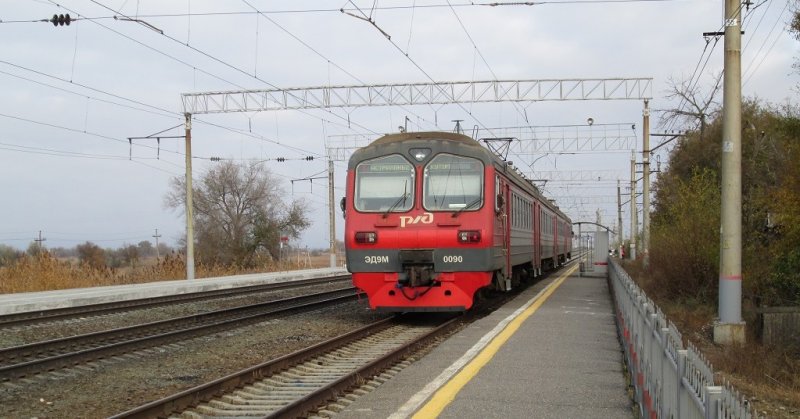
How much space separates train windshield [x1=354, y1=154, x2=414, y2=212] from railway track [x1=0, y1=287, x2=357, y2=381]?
139 inches

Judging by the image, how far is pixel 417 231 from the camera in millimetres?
13602

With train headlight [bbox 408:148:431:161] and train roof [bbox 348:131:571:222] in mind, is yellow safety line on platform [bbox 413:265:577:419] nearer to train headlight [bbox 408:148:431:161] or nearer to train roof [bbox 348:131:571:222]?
train roof [bbox 348:131:571:222]

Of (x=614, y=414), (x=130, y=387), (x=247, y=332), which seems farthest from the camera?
(x=247, y=332)

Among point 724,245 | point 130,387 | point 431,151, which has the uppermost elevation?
point 431,151

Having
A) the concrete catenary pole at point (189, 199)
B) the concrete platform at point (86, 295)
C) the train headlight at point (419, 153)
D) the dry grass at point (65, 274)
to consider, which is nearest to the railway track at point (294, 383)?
the train headlight at point (419, 153)

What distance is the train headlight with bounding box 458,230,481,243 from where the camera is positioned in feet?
44.0

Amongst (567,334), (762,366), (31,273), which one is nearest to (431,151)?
(567,334)

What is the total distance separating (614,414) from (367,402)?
2.28 meters

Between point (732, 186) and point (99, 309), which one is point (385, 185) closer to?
point (732, 186)

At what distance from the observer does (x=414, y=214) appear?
1377 cm

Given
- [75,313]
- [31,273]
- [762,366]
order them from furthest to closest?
1. [31,273]
2. [75,313]
3. [762,366]

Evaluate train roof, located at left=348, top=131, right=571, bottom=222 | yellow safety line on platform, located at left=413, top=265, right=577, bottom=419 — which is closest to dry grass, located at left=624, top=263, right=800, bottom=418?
yellow safety line on platform, located at left=413, top=265, right=577, bottom=419

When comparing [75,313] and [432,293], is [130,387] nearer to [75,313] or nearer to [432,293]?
[432,293]

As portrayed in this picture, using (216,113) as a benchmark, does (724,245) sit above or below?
below
